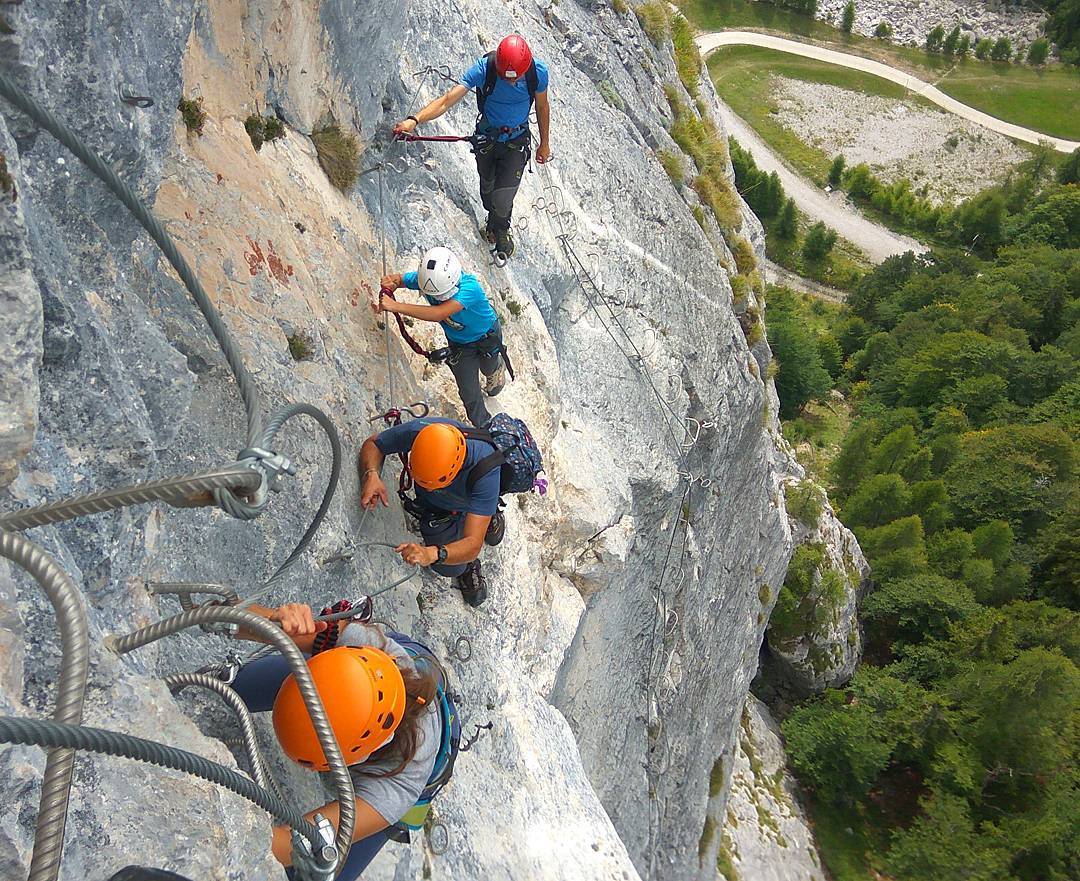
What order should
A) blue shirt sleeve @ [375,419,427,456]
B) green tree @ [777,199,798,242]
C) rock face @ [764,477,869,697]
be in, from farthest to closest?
green tree @ [777,199,798,242] < rock face @ [764,477,869,697] < blue shirt sleeve @ [375,419,427,456]

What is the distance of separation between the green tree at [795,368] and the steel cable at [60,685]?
46.7 meters

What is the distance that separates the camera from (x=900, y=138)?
68500mm

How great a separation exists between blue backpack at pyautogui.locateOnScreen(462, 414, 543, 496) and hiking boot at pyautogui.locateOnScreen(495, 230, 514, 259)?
3613mm

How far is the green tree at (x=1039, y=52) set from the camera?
258 ft

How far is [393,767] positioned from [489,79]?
689 cm

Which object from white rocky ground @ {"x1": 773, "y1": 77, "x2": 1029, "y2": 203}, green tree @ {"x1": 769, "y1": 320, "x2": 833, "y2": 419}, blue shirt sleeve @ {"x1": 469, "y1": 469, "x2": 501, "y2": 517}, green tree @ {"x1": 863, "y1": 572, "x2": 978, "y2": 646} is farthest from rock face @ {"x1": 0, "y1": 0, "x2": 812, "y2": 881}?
white rocky ground @ {"x1": 773, "y1": 77, "x2": 1029, "y2": 203}

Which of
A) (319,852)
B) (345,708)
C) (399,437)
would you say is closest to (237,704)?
(345,708)

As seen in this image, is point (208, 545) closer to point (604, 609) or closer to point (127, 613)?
point (127, 613)

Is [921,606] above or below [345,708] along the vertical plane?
below

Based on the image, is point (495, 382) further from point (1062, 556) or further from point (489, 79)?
point (1062, 556)

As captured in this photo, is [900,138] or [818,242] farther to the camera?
[900,138]

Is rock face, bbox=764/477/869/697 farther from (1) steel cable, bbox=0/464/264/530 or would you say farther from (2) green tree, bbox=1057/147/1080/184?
(2) green tree, bbox=1057/147/1080/184

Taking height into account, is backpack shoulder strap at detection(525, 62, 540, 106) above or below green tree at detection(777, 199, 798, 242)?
above

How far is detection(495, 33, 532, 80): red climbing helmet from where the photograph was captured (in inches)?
303
